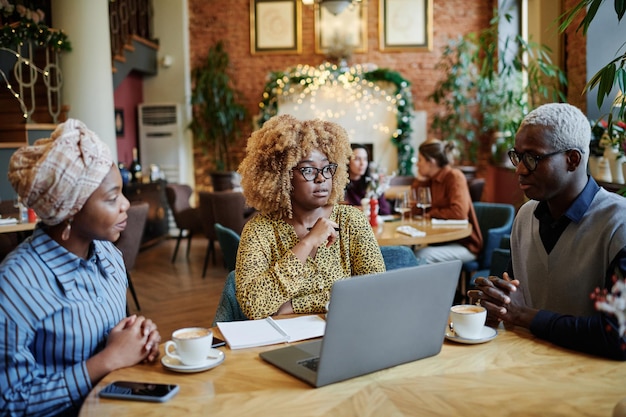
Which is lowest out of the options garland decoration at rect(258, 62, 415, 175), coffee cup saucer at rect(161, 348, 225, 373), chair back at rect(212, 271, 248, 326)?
chair back at rect(212, 271, 248, 326)

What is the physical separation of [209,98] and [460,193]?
21.0ft

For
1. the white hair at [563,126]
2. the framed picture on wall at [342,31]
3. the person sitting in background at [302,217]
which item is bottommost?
the person sitting in background at [302,217]

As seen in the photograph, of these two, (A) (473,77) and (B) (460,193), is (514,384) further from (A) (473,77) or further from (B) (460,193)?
(A) (473,77)

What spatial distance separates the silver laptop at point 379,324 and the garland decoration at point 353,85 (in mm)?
8443

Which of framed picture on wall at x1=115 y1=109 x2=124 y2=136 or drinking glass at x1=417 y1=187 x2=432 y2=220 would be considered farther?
framed picture on wall at x1=115 y1=109 x2=124 y2=136

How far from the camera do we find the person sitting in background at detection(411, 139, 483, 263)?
15.5 ft

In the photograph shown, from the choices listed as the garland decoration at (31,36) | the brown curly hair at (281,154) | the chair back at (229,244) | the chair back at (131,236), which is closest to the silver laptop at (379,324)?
the brown curly hair at (281,154)

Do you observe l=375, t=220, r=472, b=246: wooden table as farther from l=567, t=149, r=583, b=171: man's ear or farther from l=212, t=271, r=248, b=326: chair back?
l=567, t=149, r=583, b=171: man's ear

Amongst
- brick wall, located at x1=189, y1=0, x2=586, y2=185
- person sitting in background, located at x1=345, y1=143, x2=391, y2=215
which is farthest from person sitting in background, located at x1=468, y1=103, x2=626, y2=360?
brick wall, located at x1=189, y1=0, x2=586, y2=185

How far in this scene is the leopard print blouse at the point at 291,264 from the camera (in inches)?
83.9

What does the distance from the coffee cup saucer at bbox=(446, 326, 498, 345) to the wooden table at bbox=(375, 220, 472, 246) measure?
214 cm

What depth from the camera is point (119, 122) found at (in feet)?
32.1

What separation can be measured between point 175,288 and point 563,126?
503 cm

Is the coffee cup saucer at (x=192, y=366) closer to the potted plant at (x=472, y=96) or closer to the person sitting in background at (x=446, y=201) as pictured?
the person sitting in background at (x=446, y=201)
